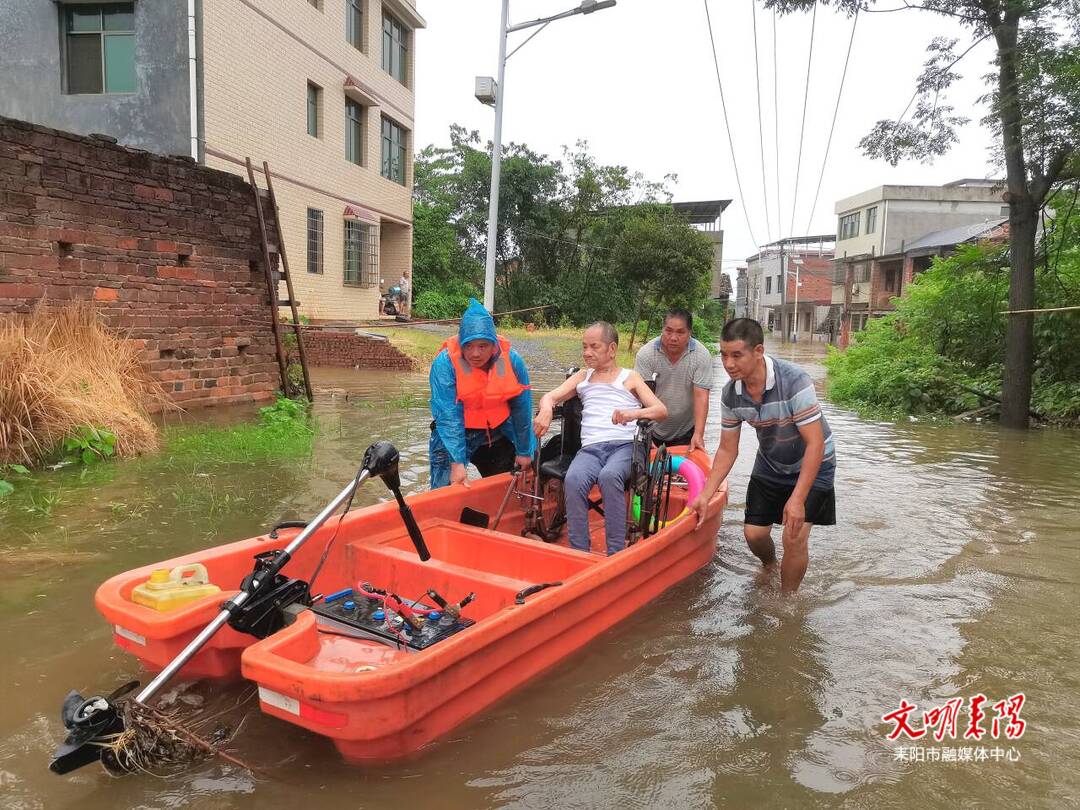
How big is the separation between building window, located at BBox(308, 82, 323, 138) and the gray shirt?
47.6 feet

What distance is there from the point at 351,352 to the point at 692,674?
13.4m

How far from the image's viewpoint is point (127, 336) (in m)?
8.12

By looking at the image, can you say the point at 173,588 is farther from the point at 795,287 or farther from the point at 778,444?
the point at 795,287

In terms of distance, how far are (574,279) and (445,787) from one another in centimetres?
3169

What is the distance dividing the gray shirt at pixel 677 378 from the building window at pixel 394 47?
59.2ft

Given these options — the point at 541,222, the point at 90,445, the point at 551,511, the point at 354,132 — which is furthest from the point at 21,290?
the point at 541,222

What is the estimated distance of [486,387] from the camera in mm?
4812

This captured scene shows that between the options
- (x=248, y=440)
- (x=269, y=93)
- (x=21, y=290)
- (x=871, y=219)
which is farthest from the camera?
(x=871, y=219)

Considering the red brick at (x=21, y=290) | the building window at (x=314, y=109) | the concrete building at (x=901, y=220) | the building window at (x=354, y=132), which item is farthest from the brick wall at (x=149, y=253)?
the concrete building at (x=901, y=220)

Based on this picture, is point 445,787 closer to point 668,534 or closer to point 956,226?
point 668,534

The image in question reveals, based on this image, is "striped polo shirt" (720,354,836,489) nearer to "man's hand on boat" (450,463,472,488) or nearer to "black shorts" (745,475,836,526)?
"black shorts" (745,475,836,526)

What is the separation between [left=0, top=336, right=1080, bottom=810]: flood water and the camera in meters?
2.75

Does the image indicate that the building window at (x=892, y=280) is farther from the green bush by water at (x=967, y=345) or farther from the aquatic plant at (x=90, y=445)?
the aquatic plant at (x=90, y=445)

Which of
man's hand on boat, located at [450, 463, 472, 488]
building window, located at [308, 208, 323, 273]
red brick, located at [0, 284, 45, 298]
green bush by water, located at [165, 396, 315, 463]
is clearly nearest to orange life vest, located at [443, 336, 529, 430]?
man's hand on boat, located at [450, 463, 472, 488]
